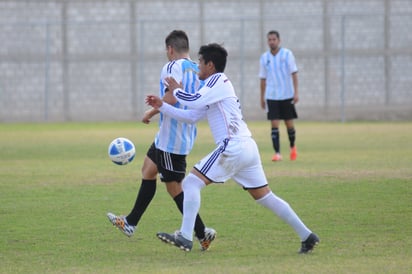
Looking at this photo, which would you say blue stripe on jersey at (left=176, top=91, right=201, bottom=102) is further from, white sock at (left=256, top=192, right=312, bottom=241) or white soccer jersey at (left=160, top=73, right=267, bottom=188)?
white sock at (left=256, top=192, right=312, bottom=241)

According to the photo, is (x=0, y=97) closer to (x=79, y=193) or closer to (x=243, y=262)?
(x=79, y=193)

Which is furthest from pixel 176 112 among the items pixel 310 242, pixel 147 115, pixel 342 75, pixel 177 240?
pixel 342 75

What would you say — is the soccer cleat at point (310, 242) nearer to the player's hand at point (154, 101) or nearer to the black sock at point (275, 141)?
the player's hand at point (154, 101)

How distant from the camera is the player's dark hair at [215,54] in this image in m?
7.74

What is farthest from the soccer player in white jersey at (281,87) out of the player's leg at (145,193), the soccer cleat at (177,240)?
the soccer cleat at (177,240)

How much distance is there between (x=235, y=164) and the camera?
24.9 ft

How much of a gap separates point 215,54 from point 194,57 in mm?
21681

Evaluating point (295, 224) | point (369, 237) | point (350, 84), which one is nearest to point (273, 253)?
point (295, 224)

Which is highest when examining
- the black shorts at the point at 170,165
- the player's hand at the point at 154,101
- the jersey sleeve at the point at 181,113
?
the player's hand at the point at 154,101

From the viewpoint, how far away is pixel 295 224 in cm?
768

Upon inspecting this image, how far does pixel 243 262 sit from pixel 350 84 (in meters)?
22.6

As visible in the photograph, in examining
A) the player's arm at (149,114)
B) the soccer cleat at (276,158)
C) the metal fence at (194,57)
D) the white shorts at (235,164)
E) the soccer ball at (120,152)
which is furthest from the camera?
the metal fence at (194,57)

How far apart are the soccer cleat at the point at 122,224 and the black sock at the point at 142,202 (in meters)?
0.05

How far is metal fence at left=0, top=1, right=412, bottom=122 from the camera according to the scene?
29.4 meters
